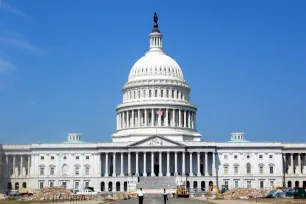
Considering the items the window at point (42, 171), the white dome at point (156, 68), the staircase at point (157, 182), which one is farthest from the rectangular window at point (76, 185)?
the white dome at point (156, 68)

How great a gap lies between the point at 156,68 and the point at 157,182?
123 ft

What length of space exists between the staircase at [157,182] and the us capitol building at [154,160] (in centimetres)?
28

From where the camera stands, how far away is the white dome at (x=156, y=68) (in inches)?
7067

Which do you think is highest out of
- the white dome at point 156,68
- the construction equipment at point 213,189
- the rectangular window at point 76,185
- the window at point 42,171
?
the white dome at point 156,68

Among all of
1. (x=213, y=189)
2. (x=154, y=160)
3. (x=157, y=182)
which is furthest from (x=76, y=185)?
(x=213, y=189)

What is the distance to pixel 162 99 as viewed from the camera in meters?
176

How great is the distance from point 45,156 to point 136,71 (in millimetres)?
35861

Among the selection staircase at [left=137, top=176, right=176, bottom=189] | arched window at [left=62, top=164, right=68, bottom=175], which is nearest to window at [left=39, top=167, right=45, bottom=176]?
arched window at [left=62, top=164, right=68, bottom=175]

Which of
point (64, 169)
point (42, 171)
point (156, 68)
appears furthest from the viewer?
point (156, 68)

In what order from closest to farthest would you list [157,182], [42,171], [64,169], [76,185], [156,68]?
[157,182] < [76,185] < [64,169] < [42,171] < [156,68]

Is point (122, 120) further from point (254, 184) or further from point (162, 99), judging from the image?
point (254, 184)

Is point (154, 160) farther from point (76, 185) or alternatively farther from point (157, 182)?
point (76, 185)

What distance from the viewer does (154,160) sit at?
166 metres

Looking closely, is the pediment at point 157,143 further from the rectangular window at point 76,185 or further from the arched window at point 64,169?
the arched window at point 64,169
